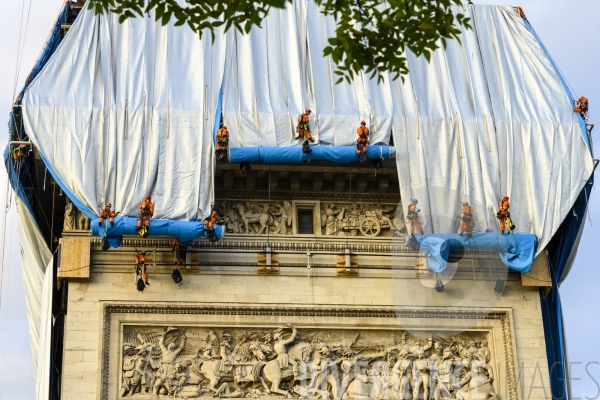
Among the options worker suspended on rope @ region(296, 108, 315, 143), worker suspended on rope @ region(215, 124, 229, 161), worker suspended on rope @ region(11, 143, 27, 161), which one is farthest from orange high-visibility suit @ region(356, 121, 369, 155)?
worker suspended on rope @ region(11, 143, 27, 161)

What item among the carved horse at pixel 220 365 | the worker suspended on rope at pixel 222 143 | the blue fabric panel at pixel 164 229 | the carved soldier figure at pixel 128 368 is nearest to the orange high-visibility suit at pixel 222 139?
the worker suspended on rope at pixel 222 143

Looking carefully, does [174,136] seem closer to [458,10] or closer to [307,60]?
[307,60]

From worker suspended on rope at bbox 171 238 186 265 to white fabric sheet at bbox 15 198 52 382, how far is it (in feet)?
9.74

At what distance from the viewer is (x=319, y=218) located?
2820cm

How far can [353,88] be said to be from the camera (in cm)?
2922

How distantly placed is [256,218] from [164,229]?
2531mm

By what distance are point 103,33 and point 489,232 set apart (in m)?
9.85

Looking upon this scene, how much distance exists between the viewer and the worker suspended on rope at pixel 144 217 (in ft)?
85.7

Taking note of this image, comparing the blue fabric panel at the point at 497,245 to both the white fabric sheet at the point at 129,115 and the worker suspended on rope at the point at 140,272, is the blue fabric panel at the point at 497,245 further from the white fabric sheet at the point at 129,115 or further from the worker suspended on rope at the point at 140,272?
the worker suspended on rope at the point at 140,272

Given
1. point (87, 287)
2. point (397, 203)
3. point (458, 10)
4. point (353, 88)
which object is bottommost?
point (87, 287)

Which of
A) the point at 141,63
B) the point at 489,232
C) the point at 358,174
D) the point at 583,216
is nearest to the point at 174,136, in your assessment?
the point at 141,63

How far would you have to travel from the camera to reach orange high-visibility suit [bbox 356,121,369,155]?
27.5 metres

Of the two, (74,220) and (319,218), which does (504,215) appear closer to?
(319,218)

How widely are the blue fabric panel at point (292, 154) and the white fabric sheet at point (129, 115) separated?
2.43ft
